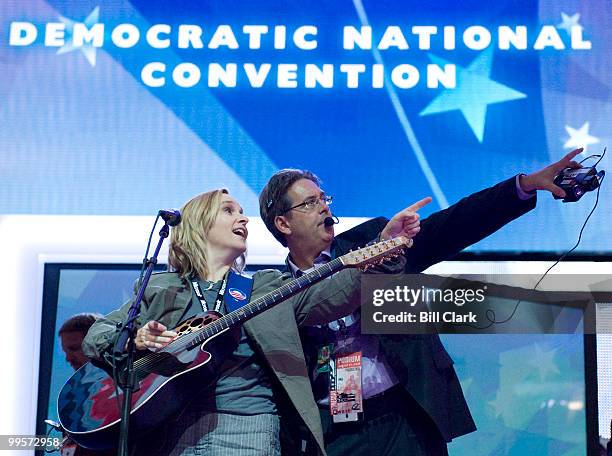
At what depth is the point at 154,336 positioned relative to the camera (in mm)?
3342

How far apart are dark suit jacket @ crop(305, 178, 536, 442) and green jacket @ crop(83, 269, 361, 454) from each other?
0.18 meters

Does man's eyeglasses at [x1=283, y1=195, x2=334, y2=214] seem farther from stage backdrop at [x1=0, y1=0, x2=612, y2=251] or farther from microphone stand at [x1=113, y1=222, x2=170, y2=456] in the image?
microphone stand at [x1=113, y1=222, x2=170, y2=456]

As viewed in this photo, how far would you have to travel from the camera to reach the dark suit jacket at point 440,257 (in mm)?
3566

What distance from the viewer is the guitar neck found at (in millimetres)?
3437

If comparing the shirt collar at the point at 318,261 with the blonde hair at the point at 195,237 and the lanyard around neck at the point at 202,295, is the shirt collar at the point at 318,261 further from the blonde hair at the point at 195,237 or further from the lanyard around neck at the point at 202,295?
the lanyard around neck at the point at 202,295

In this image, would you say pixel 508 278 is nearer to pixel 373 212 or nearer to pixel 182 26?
pixel 373 212

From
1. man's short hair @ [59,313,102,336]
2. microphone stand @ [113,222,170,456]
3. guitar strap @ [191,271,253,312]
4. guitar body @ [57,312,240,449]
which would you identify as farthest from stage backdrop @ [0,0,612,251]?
microphone stand @ [113,222,170,456]

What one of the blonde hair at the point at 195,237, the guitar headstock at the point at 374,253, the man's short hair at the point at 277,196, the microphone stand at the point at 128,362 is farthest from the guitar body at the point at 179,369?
the man's short hair at the point at 277,196

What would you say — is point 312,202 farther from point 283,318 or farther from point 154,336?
point 154,336

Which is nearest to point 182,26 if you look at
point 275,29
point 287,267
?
point 275,29

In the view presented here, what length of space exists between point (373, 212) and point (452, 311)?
55 centimetres
